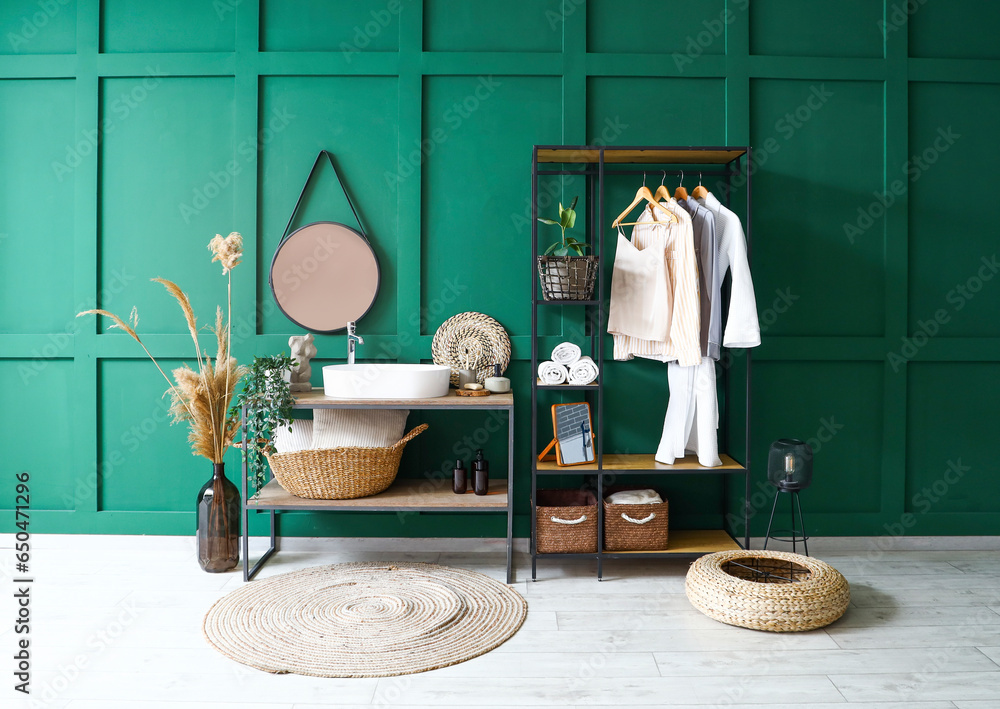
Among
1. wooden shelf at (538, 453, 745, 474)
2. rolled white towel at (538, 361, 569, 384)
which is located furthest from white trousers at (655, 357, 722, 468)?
rolled white towel at (538, 361, 569, 384)

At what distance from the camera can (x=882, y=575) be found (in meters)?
3.00

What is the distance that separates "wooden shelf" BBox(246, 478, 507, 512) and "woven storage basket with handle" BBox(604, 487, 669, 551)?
19.0 inches

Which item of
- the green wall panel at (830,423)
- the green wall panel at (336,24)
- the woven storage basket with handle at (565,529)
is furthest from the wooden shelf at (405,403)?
the green wall panel at (336,24)

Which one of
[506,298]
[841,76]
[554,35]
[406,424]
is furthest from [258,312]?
[841,76]

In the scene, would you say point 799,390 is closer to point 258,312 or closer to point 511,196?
point 511,196

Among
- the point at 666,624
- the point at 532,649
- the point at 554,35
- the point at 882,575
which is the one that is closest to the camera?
the point at 532,649

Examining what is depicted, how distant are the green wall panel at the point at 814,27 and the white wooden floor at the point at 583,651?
2.51 metres

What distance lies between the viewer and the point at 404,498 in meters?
2.93

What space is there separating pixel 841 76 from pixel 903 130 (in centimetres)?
40

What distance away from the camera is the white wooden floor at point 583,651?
203 centimetres

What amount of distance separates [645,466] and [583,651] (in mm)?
919

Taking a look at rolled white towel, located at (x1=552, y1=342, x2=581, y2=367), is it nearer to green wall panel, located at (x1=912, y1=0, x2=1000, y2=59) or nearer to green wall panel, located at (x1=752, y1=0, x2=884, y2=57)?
green wall panel, located at (x1=752, y1=0, x2=884, y2=57)

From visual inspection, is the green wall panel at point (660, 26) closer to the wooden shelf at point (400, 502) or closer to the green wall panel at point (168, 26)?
the green wall panel at point (168, 26)

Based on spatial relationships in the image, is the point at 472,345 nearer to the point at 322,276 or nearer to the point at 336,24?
the point at 322,276
